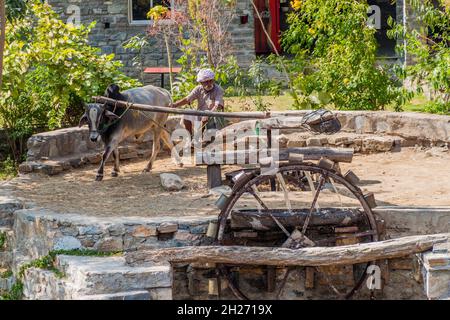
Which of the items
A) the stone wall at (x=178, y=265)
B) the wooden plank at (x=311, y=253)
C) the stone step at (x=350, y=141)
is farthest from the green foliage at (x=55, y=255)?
the stone step at (x=350, y=141)

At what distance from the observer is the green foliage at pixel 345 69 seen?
1714 cm

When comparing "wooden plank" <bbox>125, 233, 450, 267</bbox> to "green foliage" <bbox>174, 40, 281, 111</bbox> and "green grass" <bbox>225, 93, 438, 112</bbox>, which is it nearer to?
"green foliage" <bbox>174, 40, 281, 111</bbox>

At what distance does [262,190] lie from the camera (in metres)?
13.9

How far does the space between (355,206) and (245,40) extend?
9.92 meters

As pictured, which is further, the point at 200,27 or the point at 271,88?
the point at 200,27

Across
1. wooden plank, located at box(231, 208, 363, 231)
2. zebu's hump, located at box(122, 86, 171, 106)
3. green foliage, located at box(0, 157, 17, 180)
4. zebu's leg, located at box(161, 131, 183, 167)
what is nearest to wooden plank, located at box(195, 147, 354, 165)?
wooden plank, located at box(231, 208, 363, 231)

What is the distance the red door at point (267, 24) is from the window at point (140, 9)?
83.7 inches

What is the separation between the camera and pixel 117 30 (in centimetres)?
2258

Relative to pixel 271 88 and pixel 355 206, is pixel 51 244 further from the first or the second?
pixel 271 88

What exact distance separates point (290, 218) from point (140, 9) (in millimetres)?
11342

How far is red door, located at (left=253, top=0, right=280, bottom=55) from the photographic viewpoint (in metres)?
23.3

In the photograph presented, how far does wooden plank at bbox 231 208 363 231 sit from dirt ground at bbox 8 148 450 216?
676 millimetres
